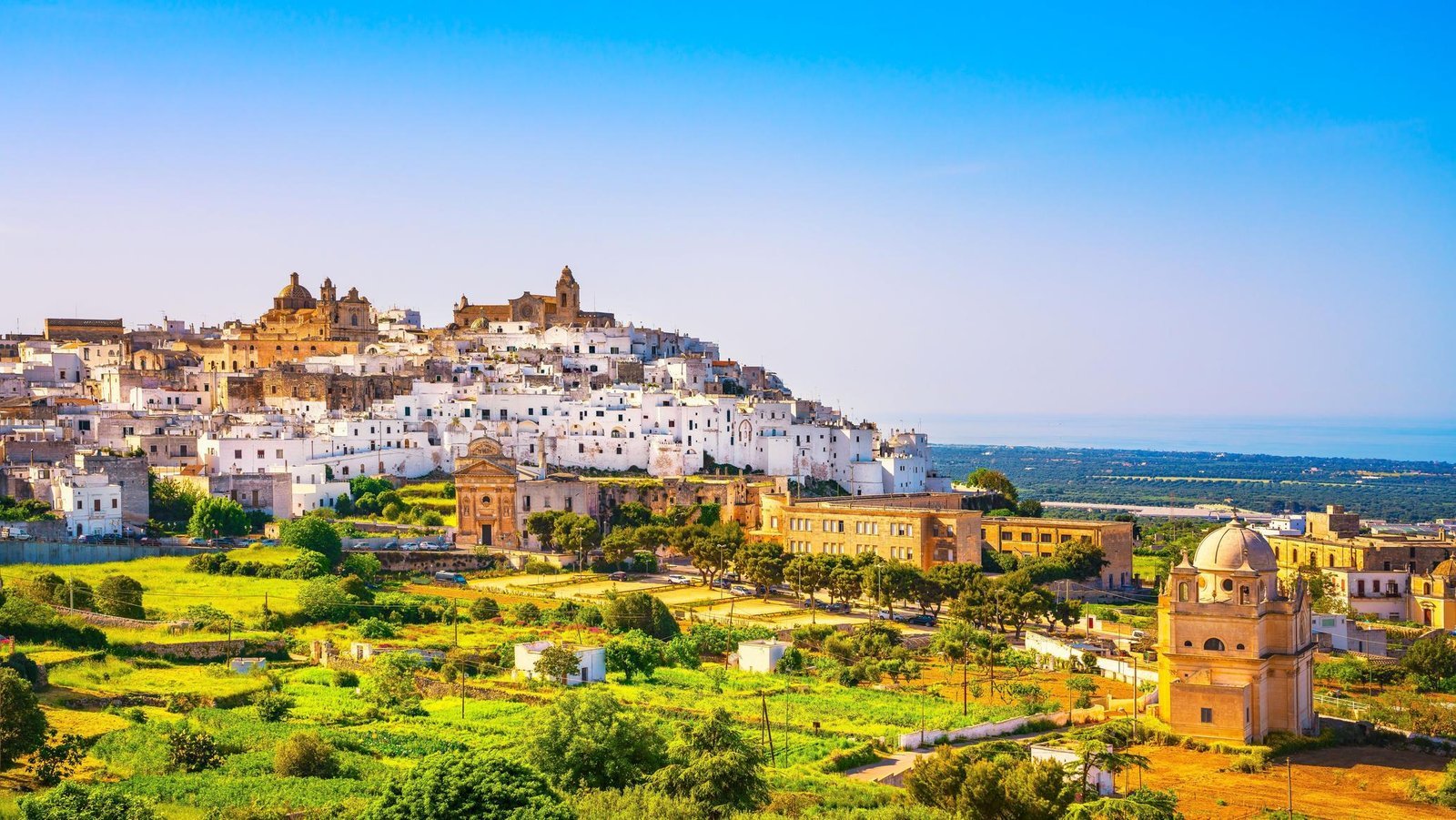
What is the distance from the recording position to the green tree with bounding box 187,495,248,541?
50.7 m

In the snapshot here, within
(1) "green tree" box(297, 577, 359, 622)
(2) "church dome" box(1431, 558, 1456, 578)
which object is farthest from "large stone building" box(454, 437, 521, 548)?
(2) "church dome" box(1431, 558, 1456, 578)

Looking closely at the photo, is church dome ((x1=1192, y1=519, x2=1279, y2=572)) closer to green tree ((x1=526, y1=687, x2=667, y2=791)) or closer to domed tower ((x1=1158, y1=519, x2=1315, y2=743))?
domed tower ((x1=1158, y1=519, x2=1315, y2=743))

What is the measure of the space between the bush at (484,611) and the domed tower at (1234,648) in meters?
18.6

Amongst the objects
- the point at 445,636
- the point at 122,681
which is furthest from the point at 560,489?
the point at 122,681

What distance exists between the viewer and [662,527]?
56031 millimetres

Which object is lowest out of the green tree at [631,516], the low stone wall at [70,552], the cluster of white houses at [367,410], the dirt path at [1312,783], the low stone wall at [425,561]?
the dirt path at [1312,783]

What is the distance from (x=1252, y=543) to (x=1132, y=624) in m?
12.7

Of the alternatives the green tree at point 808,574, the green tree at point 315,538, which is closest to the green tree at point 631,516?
the green tree at point 808,574

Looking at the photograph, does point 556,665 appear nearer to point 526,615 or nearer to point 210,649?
point 526,615

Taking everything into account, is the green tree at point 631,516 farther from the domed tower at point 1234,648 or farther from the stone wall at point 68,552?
the domed tower at point 1234,648

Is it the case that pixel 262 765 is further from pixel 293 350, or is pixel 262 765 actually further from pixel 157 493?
pixel 293 350

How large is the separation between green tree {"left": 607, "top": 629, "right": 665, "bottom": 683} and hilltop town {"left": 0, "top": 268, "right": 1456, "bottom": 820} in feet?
0.35

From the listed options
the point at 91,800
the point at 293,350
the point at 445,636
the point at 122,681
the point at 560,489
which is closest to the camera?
the point at 91,800

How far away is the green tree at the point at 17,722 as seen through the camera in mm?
26281
